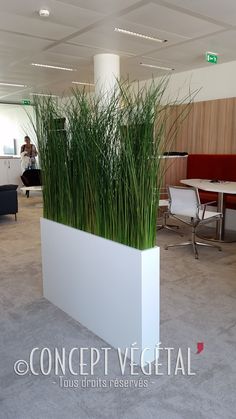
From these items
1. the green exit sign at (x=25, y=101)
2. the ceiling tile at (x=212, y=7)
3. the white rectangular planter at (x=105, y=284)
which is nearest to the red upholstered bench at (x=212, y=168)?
the ceiling tile at (x=212, y=7)

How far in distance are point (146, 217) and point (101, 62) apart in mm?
4466

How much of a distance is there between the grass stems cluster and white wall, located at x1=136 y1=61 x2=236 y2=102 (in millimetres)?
4041

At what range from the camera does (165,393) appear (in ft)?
6.10

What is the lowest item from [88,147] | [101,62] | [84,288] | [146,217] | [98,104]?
[84,288]

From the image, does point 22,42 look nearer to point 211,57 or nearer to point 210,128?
point 211,57

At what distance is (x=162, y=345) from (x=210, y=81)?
215 inches

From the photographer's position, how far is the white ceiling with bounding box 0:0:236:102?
3.73 m

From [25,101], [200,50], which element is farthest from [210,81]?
[25,101]

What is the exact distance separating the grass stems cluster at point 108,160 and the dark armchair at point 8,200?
11.4 ft

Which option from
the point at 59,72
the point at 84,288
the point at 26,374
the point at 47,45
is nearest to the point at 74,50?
the point at 47,45

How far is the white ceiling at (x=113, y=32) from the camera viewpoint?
3729 millimetres

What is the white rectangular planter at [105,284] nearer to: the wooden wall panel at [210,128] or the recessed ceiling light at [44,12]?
the recessed ceiling light at [44,12]

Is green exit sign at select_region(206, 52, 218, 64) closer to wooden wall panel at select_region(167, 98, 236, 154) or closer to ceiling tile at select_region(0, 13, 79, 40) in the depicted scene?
wooden wall panel at select_region(167, 98, 236, 154)

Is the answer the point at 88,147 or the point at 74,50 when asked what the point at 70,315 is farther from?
the point at 74,50
